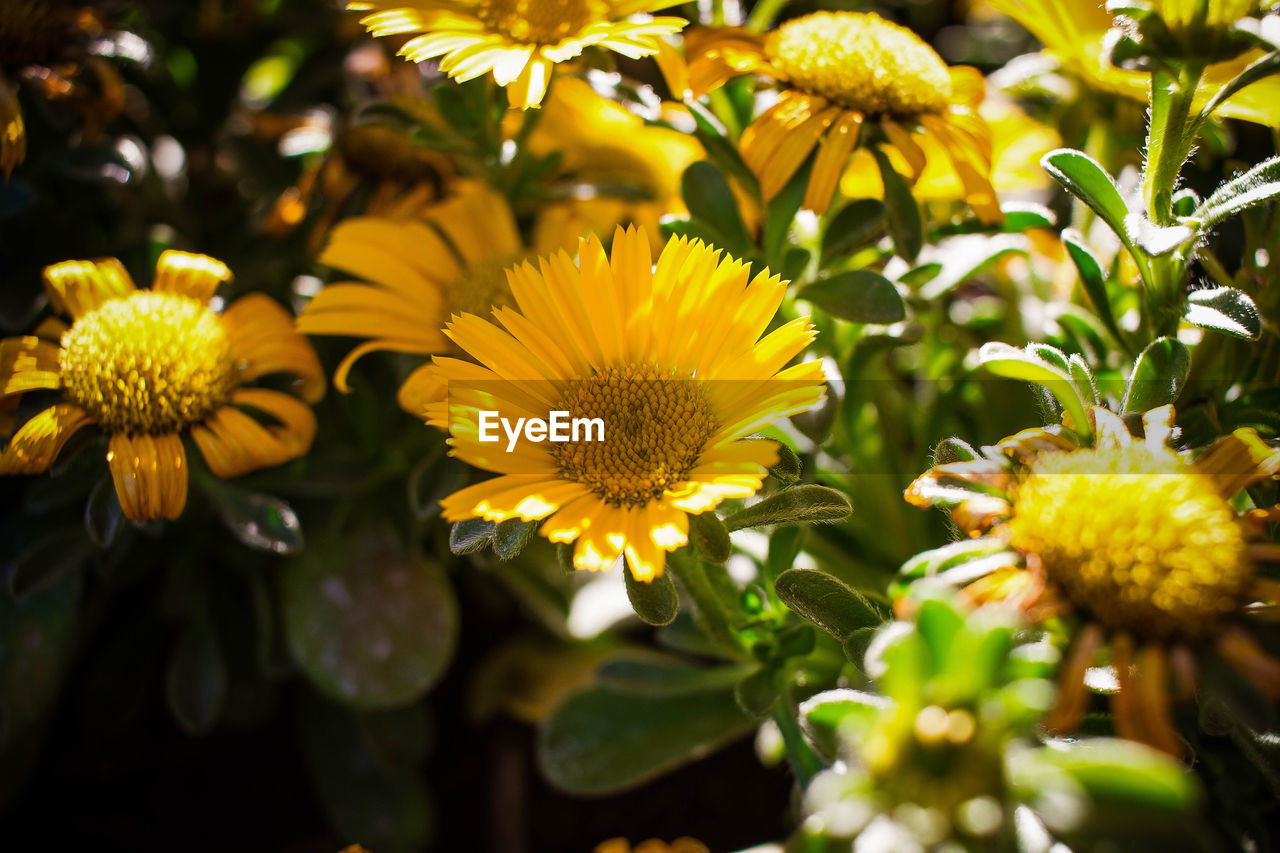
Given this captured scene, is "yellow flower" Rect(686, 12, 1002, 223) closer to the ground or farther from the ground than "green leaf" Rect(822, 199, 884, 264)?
farther from the ground

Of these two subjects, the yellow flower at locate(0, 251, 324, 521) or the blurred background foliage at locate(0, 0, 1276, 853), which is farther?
the blurred background foliage at locate(0, 0, 1276, 853)

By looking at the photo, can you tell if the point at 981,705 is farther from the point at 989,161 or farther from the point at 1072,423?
the point at 989,161

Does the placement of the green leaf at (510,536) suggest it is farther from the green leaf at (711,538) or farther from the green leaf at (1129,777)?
the green leaf at (1129,777)

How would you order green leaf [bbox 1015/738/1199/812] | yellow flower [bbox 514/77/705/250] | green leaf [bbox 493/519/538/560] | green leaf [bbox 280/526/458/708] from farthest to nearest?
yellow flower [bbox 514/77/705/250] < green leaf [bbox 280/526/458/708] < green leaf [bbox 493/519/538/560] < green leaf [bbox 1015/738/1199/812]

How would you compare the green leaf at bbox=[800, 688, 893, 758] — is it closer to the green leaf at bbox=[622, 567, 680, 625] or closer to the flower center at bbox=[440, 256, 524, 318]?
the green leaf at bbox=[622, 567, 680, 625]

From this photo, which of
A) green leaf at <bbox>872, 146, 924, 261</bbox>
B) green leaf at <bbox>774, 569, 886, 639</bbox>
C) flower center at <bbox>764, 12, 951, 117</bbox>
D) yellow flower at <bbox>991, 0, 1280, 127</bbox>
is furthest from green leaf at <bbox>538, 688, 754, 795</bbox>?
yellow flower at <bbox>991, 0, 1280, 127</bbox>

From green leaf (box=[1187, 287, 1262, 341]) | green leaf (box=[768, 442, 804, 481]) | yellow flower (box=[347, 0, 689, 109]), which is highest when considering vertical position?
yellow flower (box=[347, 0, 689, 109])

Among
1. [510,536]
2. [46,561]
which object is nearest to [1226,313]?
[510,536]

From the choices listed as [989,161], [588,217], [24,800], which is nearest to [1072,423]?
[989,161]
